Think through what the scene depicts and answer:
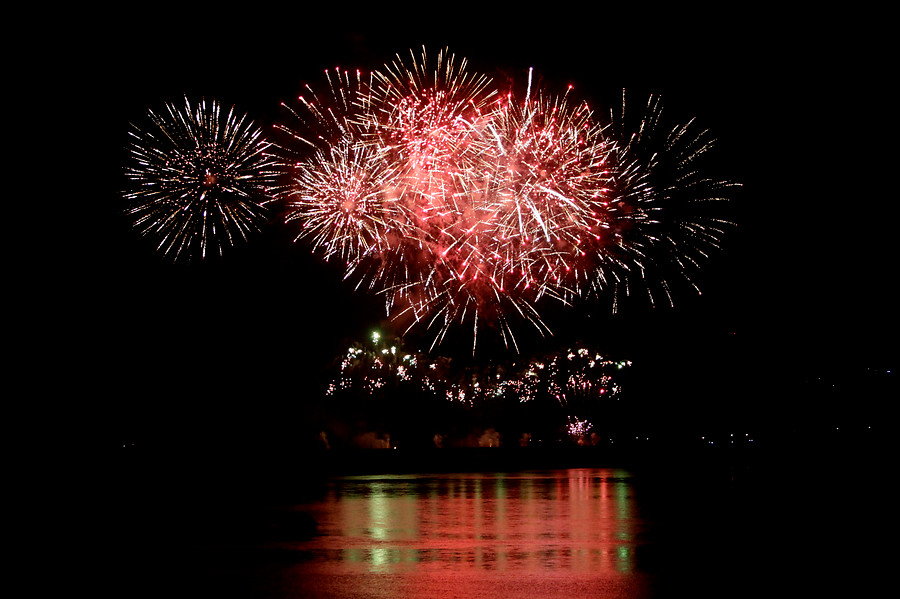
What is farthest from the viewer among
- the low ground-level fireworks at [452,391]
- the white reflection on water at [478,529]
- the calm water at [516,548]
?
the low ground-level fireworks at [452,391]

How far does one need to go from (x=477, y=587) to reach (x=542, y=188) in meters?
9.79

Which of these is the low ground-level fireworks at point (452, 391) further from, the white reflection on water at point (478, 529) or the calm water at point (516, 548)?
the calm water at point (516, 548)

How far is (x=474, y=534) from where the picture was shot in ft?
42.5

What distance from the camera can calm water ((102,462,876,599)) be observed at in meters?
8.77

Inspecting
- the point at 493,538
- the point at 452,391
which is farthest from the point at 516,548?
the point at 452,391

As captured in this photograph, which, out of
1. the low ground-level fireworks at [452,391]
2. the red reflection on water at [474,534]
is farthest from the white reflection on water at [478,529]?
the low ground-level fireworks at [452,391]

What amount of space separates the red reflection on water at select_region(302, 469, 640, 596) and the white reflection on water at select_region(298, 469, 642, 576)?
0.5 inches

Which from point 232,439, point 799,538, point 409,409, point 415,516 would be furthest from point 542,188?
point 409,409

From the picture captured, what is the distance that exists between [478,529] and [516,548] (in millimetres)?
2225

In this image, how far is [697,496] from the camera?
19.1 meters

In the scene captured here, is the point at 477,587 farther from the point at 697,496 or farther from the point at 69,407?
the point at 69,407

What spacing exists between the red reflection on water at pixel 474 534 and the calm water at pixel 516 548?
3 centimetres

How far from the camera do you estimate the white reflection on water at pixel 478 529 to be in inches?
403

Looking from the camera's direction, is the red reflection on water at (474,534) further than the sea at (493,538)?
Yes
